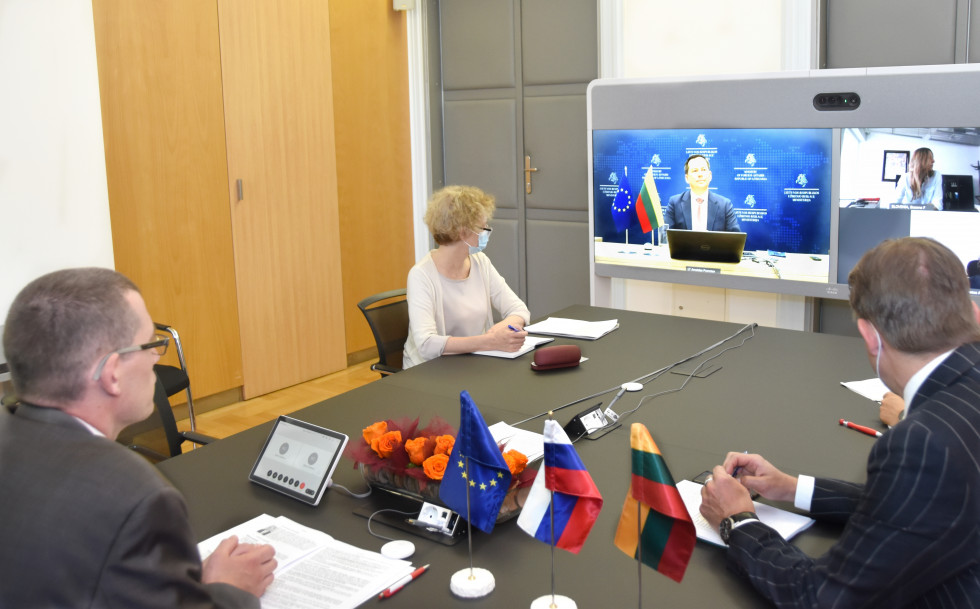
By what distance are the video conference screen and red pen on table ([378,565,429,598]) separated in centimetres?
326

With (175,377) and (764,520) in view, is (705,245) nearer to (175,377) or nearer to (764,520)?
(175,377)

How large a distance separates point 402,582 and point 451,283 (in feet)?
6.42

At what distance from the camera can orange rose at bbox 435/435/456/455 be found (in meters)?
1.72

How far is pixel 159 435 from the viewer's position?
2588 millimetres

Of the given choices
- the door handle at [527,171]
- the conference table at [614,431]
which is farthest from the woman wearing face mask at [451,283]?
the door handle at [527,171]

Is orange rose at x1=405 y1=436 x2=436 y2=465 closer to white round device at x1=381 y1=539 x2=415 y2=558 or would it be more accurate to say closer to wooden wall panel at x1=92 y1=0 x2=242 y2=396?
white round device at x1=381 y1=539 x2=415 y2=558

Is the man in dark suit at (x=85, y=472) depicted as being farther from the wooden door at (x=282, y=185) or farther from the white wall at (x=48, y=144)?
the wooden door at (x=282, y=185)

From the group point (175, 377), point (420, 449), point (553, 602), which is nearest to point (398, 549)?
point (420, 449)

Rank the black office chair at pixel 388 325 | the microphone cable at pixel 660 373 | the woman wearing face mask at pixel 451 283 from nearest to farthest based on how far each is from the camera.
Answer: the microphone cable at pixel 660 373
the woman wearing face mask at pixel 451 283
the black office chair at pixel 388 325

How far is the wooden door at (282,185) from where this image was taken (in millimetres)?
4689

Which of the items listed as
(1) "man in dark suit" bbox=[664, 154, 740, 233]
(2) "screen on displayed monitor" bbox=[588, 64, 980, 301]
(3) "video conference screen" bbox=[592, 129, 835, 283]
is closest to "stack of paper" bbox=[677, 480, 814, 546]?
(2) "screen on displayed monitor" bbox=[588, 64, 980, 301]

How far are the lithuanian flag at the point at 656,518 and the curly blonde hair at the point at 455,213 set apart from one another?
196 centimetres

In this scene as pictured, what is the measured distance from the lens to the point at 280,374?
5090 mm

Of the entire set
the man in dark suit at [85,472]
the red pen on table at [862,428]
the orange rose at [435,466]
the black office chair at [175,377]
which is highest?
the man in dark suit at [85,472]
